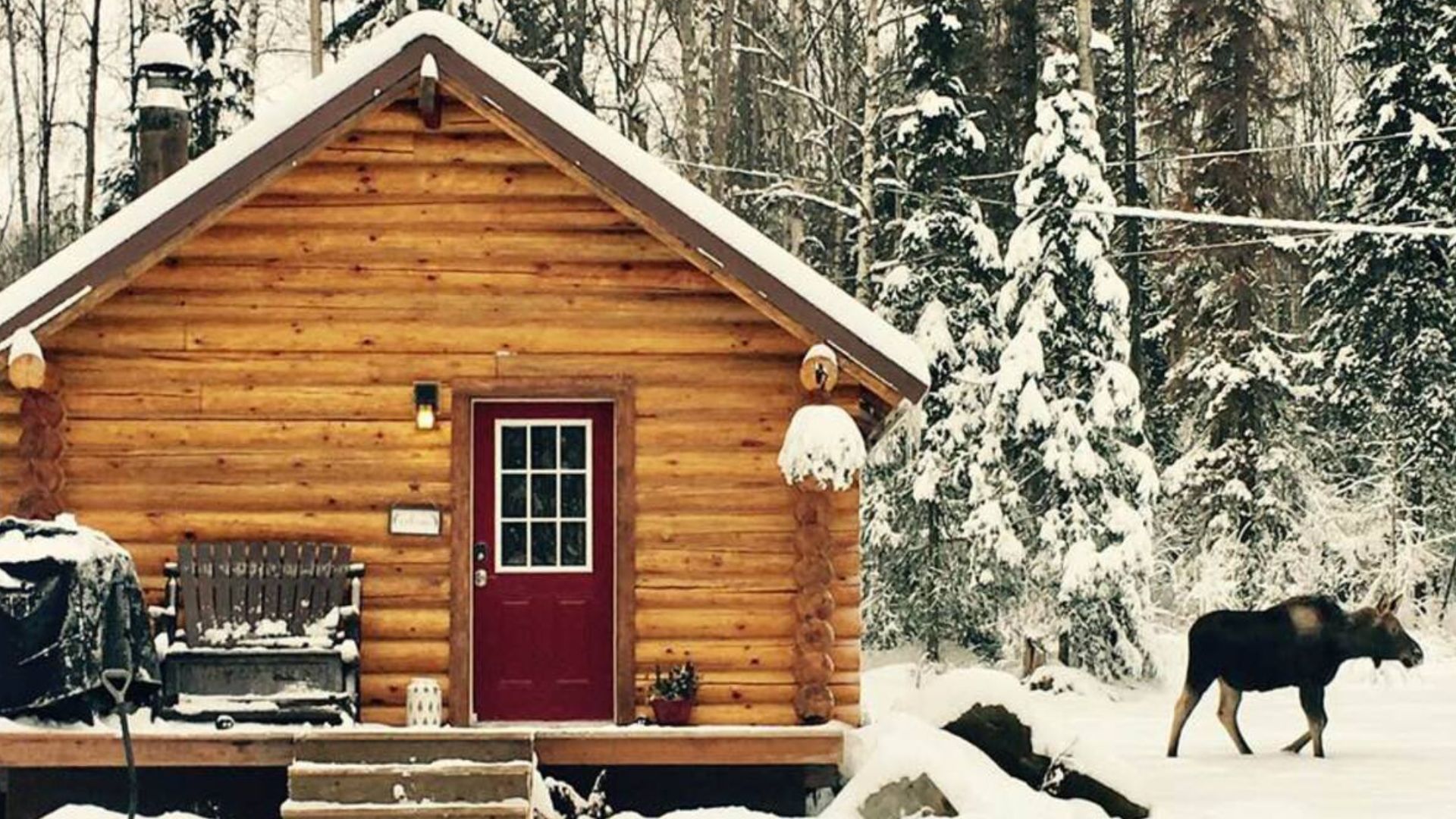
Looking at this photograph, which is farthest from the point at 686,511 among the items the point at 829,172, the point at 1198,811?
the point at 829,172

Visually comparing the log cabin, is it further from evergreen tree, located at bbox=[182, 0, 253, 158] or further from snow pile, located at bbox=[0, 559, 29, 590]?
evergreen tree, located at bbox=[182, 0, 253, 158]

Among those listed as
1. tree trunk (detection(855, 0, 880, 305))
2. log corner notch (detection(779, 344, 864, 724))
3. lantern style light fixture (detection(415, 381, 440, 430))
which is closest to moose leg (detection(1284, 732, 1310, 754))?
log corner notch (detection(779, 344, 864, 724))

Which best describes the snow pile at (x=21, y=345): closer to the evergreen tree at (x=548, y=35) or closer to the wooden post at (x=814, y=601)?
the wooden post at (x=814, y=601)

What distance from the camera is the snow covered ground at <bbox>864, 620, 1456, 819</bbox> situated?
40.3ft

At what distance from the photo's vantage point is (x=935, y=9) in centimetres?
2477

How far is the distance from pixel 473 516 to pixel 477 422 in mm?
652

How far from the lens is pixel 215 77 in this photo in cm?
2808

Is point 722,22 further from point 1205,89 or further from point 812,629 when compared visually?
point 812,629

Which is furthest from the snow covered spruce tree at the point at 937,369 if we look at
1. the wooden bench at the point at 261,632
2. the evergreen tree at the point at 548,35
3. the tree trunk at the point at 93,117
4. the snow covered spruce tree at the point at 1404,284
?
the tree trunk at the point at 93,117

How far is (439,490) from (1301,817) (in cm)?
611

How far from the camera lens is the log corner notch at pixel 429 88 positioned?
37.2 feet

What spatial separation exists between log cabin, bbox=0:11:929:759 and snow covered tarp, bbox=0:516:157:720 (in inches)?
42.7

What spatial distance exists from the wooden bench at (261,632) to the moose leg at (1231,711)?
305 inches

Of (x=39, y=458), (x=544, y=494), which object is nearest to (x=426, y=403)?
(x=544, y=494)
